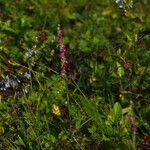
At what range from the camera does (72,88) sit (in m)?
3.63

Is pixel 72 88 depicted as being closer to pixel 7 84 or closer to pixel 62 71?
pixel 62 71

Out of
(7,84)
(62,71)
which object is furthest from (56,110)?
(7,84)

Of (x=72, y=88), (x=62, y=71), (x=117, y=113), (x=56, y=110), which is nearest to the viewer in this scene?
(x=117, y=113)

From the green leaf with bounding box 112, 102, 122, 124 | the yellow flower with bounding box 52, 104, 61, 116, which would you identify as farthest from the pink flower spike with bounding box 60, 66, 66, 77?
the green leaf with bounding box 112, 102, 122, 124

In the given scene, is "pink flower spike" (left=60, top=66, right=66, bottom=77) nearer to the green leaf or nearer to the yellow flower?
the yellow flower

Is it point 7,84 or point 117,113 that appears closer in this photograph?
point 117,113

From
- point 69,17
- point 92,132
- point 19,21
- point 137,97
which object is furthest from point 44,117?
point 69,17

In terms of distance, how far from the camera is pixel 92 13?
194 inches

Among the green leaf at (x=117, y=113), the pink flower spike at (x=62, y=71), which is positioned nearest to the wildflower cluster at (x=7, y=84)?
the pink flower spike at (x=62, y=71)

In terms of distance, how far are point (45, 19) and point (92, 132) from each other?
172cm

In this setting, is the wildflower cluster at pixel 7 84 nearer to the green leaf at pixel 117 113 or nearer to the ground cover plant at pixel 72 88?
the ground cover plant at pixel 72 88

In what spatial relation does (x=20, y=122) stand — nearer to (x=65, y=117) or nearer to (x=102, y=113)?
(x=65, y=117)

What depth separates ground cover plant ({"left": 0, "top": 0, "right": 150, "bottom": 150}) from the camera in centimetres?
311

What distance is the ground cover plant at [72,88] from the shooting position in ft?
10.2
